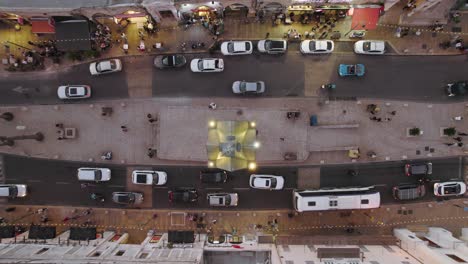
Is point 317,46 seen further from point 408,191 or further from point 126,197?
point 126,197

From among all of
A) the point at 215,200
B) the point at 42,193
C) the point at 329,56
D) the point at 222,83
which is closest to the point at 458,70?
the point at 329,56

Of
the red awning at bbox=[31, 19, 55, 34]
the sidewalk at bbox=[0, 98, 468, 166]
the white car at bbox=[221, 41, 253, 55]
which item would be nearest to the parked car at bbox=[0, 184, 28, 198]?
the sidewalk at bbox=[0, 98, 468, 166]

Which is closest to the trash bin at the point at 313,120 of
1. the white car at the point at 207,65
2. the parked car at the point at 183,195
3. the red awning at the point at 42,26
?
the white car at the point at 207,65

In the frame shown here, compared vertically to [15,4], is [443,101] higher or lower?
lower

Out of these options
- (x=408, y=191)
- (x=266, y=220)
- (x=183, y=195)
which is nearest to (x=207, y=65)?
(x=183, y=195)

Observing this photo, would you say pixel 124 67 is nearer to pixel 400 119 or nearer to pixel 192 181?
pixel 192 181

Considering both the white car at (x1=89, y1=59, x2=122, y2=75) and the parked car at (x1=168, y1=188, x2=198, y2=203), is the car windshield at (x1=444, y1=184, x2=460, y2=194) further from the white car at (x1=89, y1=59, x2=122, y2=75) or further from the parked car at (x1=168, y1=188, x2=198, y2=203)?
the white car at (x1=89, y1=59, x2=122, y2=75)
